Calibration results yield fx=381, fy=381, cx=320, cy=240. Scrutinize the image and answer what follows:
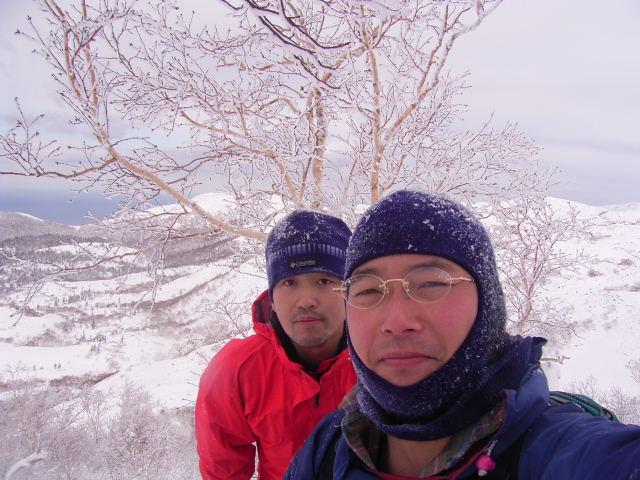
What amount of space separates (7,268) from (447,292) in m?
5.18

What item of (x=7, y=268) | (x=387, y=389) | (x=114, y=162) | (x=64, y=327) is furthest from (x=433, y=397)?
(x=64, y=327)

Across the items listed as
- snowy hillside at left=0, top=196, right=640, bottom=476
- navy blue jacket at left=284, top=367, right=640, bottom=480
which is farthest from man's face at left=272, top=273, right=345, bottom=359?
snowy hillside at left=0, top=196, right=640, bottom=476

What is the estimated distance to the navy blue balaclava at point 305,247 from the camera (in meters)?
2.05

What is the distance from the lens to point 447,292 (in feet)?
3.47

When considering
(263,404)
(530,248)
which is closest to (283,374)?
(263,404)

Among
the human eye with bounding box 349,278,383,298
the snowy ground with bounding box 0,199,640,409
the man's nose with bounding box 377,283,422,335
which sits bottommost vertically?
the snowy ground with bounding box 0,199,640,409

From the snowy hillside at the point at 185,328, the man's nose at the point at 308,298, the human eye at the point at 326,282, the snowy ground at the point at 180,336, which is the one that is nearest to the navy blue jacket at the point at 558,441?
the man's nose at the point at 308,298

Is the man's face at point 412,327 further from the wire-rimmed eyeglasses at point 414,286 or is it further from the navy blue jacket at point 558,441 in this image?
the navy blue jacket at point 558,441

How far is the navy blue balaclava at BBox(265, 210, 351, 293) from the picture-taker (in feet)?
6.72

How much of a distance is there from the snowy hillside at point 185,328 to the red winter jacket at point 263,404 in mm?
3314

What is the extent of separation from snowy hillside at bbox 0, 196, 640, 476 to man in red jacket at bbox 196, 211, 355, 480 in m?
3.28

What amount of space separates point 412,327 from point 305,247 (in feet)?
3.65

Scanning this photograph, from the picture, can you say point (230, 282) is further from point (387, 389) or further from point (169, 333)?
point (169, 333)

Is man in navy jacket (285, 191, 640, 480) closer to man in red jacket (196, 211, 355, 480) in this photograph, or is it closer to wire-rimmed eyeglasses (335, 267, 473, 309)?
wire-rimmed eyeglasses (335, 267, 473, 309)
